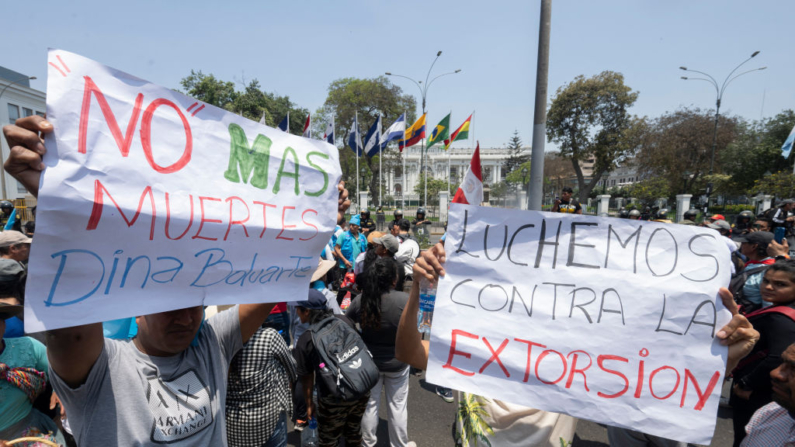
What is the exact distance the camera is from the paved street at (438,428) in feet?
11.8

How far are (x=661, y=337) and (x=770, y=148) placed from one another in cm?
3768

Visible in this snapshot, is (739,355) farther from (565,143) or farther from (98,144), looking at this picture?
(565,143)

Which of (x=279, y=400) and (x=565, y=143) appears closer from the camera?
(x=279, y=400)

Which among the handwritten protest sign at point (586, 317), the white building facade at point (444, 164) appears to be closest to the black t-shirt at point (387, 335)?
the handwritten protest sign at point (586, 317)

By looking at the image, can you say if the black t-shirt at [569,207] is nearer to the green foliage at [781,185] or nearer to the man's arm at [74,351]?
the man's arm at [74,351]

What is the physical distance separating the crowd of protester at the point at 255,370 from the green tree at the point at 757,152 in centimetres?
3452

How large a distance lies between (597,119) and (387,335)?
3320 centimetres

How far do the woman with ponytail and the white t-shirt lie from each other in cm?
150

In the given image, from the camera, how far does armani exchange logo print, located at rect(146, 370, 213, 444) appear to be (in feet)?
4.86

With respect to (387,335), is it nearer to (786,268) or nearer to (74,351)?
(74,351)

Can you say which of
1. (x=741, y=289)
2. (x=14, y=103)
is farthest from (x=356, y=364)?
(x=14, y=103)

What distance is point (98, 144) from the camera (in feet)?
4.05

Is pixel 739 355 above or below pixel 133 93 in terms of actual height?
below

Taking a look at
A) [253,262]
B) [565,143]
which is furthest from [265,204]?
[565,143]
